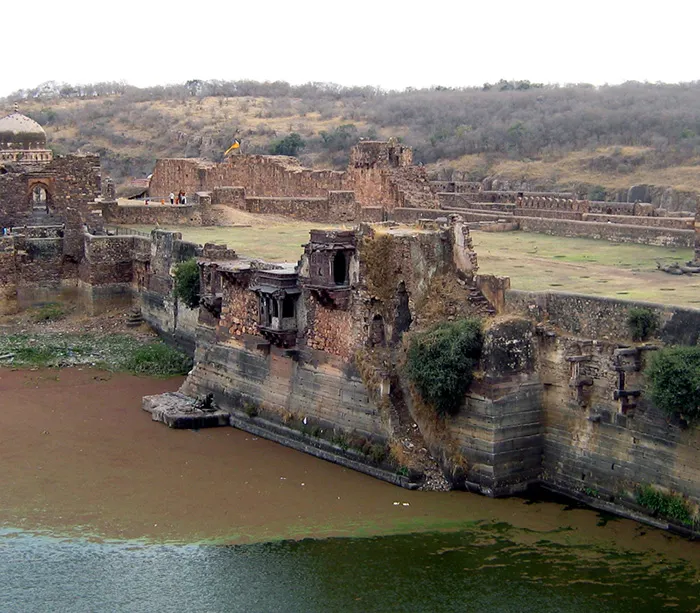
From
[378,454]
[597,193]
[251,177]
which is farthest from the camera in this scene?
[597,193]

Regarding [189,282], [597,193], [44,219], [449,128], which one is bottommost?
[597,193]

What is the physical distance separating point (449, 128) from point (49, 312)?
3860 cm

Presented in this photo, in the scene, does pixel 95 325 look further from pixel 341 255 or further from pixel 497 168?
pixel 497 168

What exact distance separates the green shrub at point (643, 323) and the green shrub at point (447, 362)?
202 cm

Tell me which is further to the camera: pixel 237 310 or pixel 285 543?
pixel 237 310

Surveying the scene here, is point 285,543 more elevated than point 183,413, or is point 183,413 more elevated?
point 183,413

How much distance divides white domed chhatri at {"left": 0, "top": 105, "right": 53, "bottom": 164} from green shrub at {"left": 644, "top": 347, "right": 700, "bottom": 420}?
79.6 feet

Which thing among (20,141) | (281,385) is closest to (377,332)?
(281,385)

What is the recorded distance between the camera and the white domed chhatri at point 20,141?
36.0m

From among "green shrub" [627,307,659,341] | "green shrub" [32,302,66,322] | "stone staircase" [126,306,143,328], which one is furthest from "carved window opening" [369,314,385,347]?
"green shrub" [32,302,66,322]

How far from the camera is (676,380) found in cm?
1492

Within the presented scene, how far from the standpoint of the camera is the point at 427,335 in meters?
17.5

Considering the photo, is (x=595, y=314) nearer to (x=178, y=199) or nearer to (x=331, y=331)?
(x=331, y=331)

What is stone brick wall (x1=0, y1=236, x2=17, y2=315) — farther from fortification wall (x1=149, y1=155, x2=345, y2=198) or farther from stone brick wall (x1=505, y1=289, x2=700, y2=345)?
stone brick wall (x1=505, y1=289, x2=700, y2=345)
